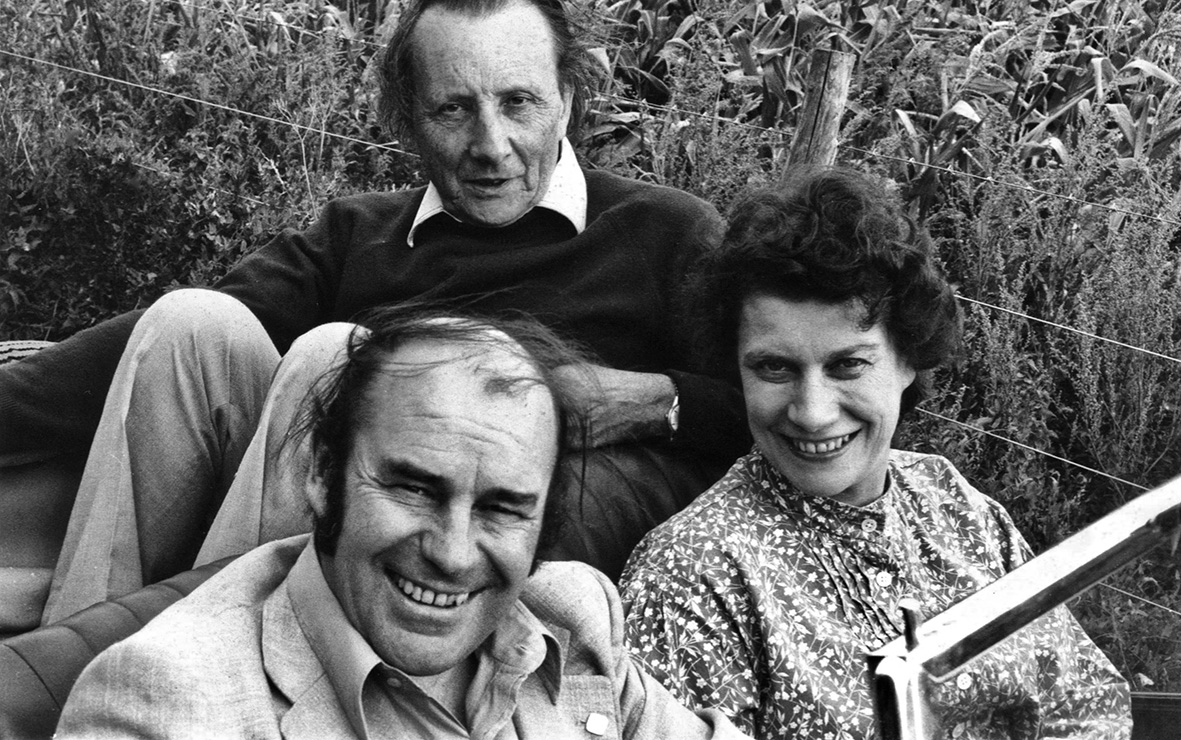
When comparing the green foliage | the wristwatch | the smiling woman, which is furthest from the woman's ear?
the green foliage

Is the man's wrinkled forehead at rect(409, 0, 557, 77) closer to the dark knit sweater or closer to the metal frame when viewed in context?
the dark knit sweater

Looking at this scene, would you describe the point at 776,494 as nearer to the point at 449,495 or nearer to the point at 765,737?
the point at 765,737

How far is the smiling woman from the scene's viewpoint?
2.67 meters

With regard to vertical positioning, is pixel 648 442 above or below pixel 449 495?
below

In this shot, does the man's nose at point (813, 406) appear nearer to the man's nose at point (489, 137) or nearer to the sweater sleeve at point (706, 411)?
the sweater sleeve at point (706, 411)

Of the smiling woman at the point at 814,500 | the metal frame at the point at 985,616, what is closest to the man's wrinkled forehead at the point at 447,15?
the smiling woman at the point at 814,500

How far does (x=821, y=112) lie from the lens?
4258 mm

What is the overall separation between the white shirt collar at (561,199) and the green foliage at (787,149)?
0.70 m

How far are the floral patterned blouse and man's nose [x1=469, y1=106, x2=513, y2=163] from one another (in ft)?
3.01

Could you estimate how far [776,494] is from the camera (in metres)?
2.90

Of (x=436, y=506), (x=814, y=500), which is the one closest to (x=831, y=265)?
(x=814, y=500)

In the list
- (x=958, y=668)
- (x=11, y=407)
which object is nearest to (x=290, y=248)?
(x=11, y=407)

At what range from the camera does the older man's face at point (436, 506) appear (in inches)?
78.8

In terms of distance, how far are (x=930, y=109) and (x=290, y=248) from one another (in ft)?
9.76
